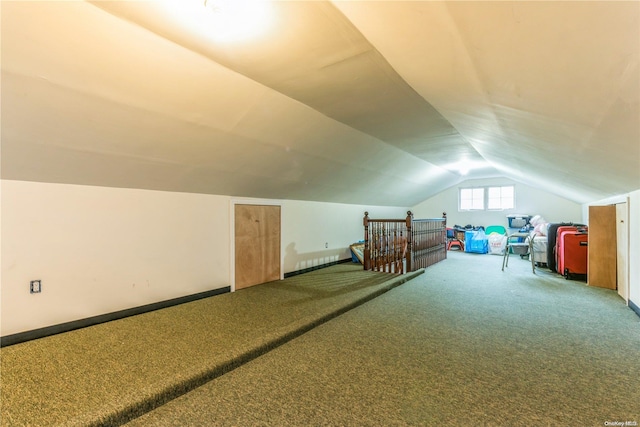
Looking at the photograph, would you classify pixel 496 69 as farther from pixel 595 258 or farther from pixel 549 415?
pixel 595 258

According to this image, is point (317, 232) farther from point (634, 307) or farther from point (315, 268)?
point (634, 307)

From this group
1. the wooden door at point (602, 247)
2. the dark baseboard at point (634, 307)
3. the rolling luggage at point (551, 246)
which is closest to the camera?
the dark baseboard at point (634, 307)

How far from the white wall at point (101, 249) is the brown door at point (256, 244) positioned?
246mm

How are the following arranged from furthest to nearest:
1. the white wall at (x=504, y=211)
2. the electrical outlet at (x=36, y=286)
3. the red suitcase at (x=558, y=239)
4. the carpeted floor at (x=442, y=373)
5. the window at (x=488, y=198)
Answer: the window at (x=488, y=198) < the white wall at (x=504, y=211) < the red suitcase at (x=558, y=239) < the electrical outlet at (x=36, y=286) < the carpeted floor at (x=442, y=373)

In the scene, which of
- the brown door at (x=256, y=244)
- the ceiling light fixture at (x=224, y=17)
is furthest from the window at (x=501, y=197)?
the ceiling light fixture at (x=224, y=17)

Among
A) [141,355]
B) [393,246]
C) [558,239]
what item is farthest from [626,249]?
[141,355]

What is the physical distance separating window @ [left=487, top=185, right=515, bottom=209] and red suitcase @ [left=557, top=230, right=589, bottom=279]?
464cm

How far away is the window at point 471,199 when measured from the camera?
10.6 meters

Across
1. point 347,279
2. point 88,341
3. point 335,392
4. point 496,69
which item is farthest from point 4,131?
point 347,279

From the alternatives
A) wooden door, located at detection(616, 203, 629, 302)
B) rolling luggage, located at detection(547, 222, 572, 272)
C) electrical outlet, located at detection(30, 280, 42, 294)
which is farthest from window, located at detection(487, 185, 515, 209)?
electrical outlet, located at detection(30, 280, 42, 294)

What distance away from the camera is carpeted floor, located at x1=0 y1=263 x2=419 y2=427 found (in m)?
1.94

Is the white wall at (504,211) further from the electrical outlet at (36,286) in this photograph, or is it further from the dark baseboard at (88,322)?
the electrical outlet at (36,286)

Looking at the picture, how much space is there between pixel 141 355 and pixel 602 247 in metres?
6.82

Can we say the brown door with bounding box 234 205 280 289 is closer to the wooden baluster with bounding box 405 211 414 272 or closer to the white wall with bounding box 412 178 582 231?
the wooden baluster with bounding box 405 211 414 272
